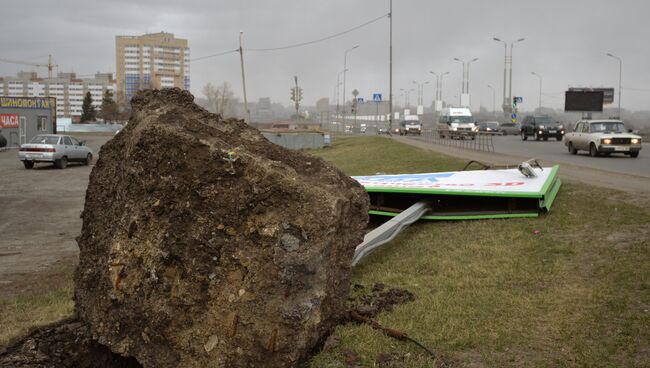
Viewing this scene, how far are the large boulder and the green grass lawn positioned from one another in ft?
1.76

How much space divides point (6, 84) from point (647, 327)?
17960cm

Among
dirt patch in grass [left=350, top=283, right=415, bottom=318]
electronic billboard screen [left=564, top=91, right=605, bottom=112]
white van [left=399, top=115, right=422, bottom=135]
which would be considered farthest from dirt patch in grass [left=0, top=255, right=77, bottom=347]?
electronic billboard screen [left=564, top=91, right=605, bottom=112]

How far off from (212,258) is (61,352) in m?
1.66

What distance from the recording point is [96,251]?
4938mm

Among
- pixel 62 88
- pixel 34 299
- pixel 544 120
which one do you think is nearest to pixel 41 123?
pixel 544 120

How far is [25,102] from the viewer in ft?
157

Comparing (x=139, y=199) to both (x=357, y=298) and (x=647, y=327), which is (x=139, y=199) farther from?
(x=647, y=327)

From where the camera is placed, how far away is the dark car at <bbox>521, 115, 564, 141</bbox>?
142 ft

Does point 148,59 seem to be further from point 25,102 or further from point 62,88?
point 25,102

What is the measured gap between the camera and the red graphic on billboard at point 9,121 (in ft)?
150

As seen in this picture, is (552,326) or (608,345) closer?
(608,345)

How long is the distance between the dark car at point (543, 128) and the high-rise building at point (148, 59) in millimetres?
74033

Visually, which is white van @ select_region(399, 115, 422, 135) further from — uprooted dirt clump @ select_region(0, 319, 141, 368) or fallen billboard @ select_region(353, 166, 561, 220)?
uprooted dirt clump @ select_region(0, 319, 141, 368)

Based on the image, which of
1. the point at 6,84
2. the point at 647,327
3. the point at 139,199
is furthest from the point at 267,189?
the point at 6,84
